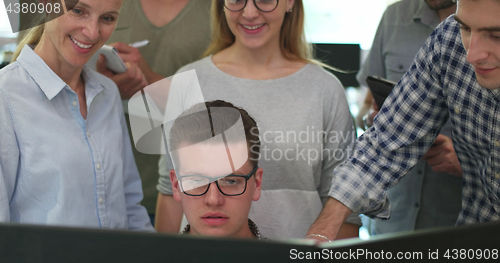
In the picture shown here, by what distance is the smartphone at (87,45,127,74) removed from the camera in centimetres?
108

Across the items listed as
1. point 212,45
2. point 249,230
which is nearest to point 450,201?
point 249,230

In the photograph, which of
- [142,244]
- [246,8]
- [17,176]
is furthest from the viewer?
[246,8]

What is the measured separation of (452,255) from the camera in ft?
1.39

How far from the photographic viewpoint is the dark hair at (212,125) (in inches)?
38.9

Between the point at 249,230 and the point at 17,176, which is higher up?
A: the point at 17,176

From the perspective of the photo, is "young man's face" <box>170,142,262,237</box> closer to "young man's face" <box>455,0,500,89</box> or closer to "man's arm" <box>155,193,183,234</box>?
"man's arm" <box>155,193,183,234</box>

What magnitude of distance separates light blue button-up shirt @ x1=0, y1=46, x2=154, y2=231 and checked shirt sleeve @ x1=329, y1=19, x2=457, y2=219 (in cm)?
47

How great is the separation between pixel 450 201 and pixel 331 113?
519 mm

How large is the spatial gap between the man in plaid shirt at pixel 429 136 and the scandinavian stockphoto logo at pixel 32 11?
64 cm

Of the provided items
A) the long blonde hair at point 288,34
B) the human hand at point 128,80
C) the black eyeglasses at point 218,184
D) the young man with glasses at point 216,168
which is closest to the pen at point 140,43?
the human hand at point 128,80

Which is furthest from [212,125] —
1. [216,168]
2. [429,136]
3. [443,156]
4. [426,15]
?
[426,15]

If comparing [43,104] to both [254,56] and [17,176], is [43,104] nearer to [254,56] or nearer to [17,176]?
[17,176]

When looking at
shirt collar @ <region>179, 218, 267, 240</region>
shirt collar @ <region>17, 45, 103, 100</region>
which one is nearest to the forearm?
shirt collar @ <region>179, 218, 267, 240</region>

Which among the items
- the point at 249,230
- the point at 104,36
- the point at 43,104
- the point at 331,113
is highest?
the point at 104,36
